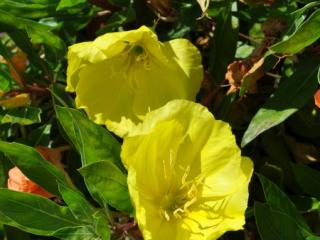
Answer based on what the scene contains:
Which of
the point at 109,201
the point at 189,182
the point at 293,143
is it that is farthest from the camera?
the point at 293,143

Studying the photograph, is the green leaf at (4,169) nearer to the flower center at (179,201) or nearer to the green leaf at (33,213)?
the green leaf at (33,213)

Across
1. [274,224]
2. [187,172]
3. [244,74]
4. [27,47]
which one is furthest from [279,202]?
[27,47]

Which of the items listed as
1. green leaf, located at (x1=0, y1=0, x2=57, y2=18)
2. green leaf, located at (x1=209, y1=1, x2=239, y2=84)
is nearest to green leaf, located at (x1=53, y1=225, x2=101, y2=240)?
green leaf, located at (x1=209, y1=1, x2=239, y2=84)

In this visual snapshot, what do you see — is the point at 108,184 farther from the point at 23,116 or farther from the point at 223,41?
the point at 223,41

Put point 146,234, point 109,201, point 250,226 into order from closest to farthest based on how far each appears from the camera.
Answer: point 146,234, point 109,201, point 250,226

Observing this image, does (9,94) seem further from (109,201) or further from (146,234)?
(146,234)

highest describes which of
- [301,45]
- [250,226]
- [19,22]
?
[301,45]

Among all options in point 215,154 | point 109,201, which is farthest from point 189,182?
point 109,201

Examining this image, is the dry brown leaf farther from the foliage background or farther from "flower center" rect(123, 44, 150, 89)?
"flower center" rect(123, 44, 150, 89)
